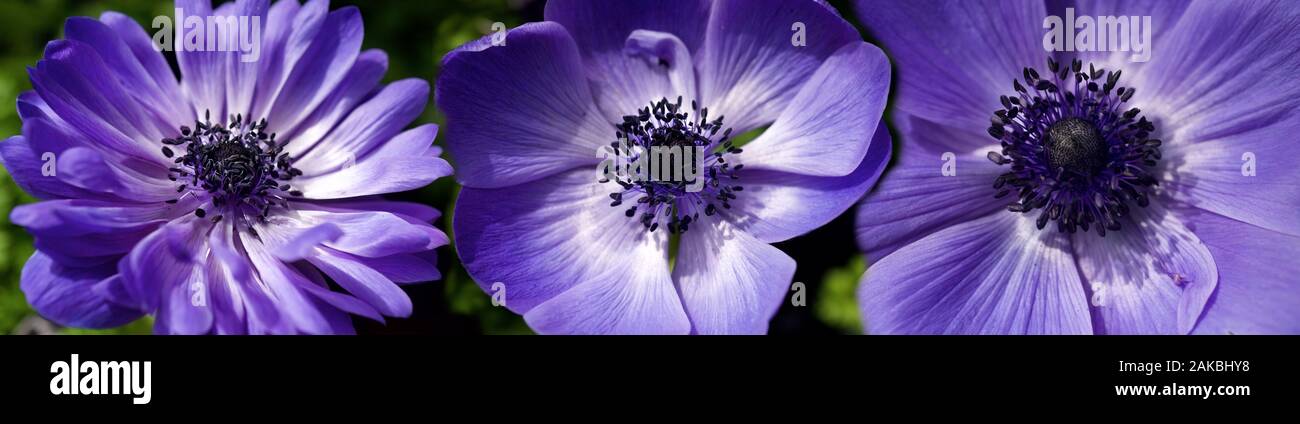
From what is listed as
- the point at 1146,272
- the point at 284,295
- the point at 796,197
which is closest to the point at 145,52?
the point at 284,295

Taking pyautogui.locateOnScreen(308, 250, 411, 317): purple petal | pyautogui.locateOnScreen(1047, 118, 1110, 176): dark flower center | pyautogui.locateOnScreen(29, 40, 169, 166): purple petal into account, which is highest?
pyautogui.locateOnScreen(29, 40, 169, 166): purple petal

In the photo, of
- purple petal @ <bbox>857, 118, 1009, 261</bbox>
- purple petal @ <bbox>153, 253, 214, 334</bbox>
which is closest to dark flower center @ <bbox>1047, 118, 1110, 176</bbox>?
purple petal @ <bbox>857, 118, 1009, 261</bbox>

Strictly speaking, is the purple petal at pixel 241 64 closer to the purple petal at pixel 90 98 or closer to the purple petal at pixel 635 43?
the purple petal at pixel 90 98

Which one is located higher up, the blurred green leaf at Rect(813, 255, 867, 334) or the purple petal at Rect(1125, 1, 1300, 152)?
the purple petal at Rect(1125, 1, 1300, 152)

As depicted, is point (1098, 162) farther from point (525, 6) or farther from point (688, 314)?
point (525, 6)

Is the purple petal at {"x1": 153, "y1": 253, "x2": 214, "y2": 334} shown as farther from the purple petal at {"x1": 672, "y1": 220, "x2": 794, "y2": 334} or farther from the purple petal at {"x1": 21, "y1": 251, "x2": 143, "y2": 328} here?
the purple petal at {"x1": 672, "y1": 220, "x2": 794, "y2": 334}

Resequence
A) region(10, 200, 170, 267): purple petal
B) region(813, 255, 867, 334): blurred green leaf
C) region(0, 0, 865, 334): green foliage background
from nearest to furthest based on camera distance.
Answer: region(10, 200, 170, 267): purple petal < region(0, 0, 865, 334): green foliage background < region(813, 255, 867, 334): blurred green leaf

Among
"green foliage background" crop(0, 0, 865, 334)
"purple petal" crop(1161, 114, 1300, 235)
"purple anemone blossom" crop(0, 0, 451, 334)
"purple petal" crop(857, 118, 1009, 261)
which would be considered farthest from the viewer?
"green foliage background" crop(0, 0, 865, 334)
